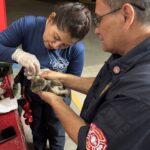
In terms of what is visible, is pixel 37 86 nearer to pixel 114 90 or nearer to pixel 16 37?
pixel 16 37

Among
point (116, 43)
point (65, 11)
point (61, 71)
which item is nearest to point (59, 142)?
point (61, 71)

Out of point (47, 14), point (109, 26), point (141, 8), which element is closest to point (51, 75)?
point (109, 26)

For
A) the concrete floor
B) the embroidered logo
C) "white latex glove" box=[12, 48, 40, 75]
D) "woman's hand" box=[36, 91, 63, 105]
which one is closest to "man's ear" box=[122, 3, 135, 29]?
the embroidered logo

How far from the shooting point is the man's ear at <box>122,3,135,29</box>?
0.89 m

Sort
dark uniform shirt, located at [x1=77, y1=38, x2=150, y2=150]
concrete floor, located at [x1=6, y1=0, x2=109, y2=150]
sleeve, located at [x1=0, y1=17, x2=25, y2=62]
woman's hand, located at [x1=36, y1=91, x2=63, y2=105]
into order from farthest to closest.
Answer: concrete floor, located at [x1=6, y1=0, x2=109, y2=150] < sleeve, located at [x1=0, y1=17, x2=25, y2=62] < woman's hand, located at [x1=36, y1=91, x2=63, y2=105] < dark uniform shirt, located at [x1=77, y1=38, x2=150, y2=150]

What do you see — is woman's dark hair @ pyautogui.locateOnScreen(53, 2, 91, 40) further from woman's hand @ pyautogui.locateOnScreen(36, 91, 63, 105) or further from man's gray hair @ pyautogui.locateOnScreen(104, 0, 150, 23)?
man's gray hair @ pyautogui.locateOnScreen(104, 0, 150, 23)

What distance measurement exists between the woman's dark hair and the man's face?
0.34 metres

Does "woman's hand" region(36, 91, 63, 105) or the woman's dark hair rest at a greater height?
the woman's dark hair

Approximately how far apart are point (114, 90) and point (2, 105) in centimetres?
60

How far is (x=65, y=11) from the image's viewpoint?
1392mm

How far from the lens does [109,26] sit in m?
0.97

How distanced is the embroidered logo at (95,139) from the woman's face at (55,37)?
0.60 meters

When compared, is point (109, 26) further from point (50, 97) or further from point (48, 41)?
point (48, 41)

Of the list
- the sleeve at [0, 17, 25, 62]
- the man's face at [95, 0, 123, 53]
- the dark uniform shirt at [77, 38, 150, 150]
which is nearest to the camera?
the dark uniform shirt at [77, 38, 150, 150]
